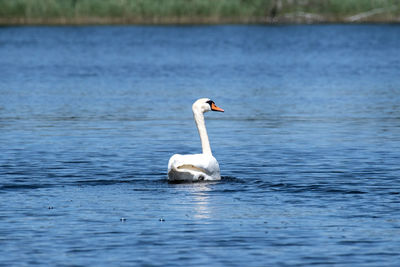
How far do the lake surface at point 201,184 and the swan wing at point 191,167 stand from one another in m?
0.21

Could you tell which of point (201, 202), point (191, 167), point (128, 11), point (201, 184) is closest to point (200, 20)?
point (128, 11)

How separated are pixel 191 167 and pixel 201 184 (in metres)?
0.49

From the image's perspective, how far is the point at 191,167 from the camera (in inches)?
760

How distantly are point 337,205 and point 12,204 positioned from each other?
5897 mm

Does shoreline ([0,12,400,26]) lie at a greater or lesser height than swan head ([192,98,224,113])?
lesser

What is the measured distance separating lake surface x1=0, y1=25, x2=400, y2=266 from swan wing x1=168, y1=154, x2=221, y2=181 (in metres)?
0.21

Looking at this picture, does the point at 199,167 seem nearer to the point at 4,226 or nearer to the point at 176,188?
the point at 176,188

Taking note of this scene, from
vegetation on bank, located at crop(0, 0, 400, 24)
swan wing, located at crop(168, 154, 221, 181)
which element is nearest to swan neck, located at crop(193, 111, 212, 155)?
swan wing, located at crop(168, 154, 221, 181)

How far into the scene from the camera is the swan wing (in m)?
19.1

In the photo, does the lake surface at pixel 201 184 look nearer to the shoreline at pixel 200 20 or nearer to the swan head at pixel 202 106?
the swan head at pixel 202 106

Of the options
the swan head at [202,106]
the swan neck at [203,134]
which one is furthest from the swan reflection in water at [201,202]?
the swan head at [202,106]

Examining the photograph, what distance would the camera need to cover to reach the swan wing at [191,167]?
19.1 metres

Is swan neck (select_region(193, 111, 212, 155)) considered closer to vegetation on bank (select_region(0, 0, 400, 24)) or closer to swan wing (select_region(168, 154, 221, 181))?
swan wing (select_region(168, 154, 221, 181))

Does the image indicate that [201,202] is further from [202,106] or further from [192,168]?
[202,106]
